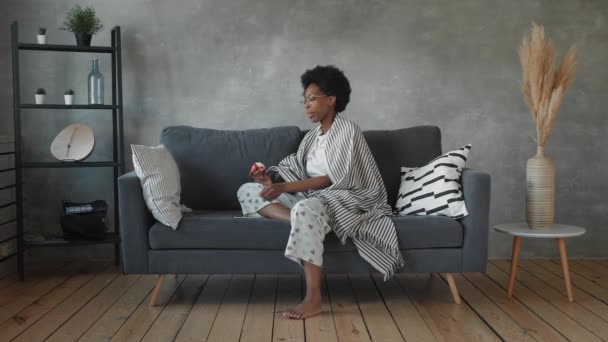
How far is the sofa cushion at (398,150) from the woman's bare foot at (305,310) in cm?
88

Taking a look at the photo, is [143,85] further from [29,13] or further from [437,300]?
[437,300]

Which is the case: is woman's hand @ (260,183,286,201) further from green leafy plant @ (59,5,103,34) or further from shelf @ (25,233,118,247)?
green leafy plant @ (59,5,103,34)

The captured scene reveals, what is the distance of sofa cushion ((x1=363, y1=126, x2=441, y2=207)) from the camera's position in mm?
3740

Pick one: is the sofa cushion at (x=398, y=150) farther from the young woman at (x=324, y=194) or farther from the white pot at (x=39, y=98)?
the white pot at (x=39, y=98)

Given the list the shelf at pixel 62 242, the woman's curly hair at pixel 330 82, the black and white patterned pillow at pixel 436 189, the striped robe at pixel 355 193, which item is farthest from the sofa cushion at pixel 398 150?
the shelf at pixel 62 242

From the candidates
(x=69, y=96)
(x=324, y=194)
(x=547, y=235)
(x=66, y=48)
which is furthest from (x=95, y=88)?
(x=547, y=235)

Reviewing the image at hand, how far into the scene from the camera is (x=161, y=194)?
3.23 m

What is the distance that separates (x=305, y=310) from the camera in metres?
3.02

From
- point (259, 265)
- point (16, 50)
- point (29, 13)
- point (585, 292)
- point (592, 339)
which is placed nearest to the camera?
point (592, 339)

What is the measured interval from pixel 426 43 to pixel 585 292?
1764 millimetres

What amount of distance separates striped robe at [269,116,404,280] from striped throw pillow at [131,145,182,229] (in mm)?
565

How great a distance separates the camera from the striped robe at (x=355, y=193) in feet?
10.4

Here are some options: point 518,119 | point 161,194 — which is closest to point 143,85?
point 161,194

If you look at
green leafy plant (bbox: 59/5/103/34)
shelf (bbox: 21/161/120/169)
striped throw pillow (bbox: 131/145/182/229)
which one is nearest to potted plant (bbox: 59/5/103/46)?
green leafy plant (bbox: 59/5/103/34)
